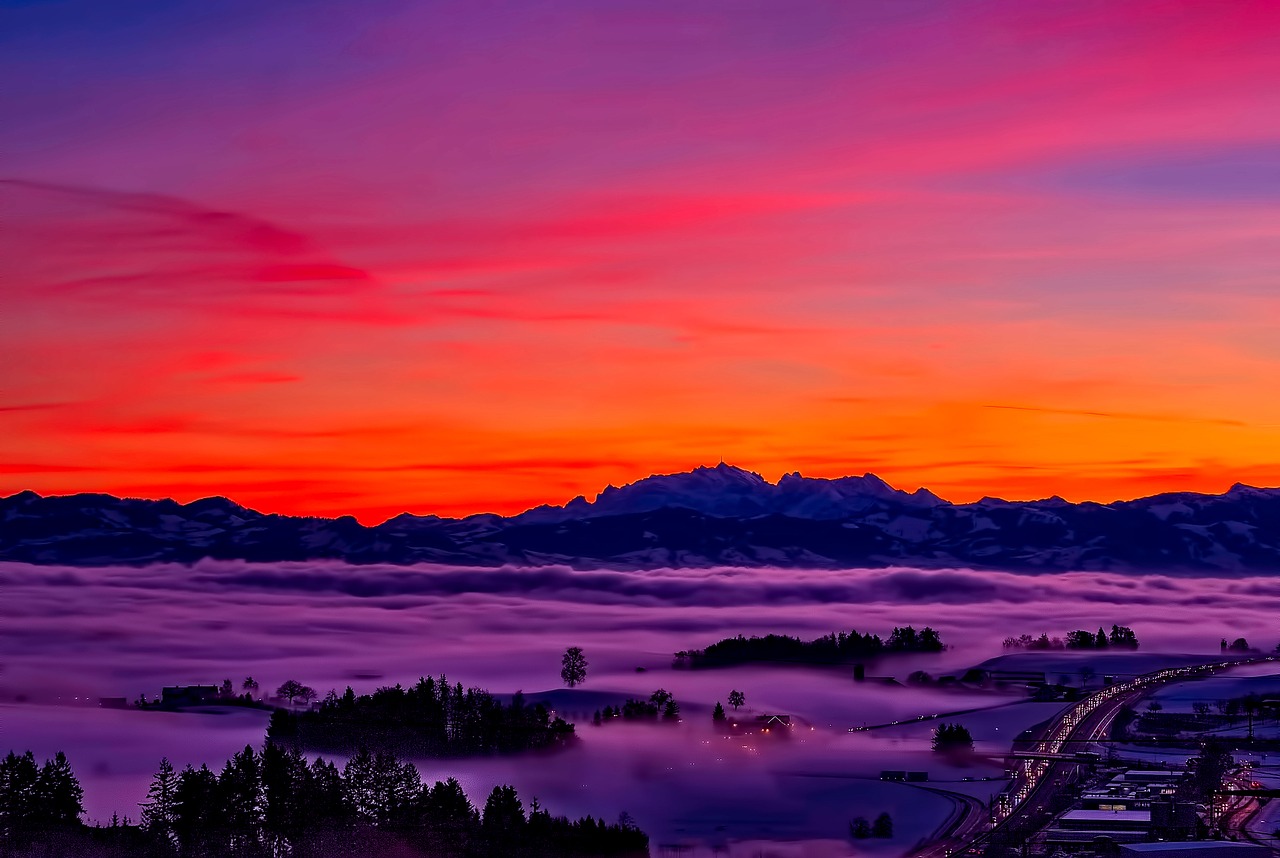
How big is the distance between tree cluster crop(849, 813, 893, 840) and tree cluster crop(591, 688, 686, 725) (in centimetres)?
7111

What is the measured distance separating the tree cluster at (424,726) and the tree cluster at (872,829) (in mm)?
41550

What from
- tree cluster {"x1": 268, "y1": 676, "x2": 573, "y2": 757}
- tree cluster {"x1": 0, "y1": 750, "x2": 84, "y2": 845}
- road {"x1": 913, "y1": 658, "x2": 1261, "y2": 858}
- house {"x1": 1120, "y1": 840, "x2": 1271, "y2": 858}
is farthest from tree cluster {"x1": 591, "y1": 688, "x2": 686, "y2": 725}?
house {"x1": 1120, "y1": 840, "x2": 1271, "y2": 858}

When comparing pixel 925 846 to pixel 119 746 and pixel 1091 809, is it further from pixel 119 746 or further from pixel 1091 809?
pixel 119 746

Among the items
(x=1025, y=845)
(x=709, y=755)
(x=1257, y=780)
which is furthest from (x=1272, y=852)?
(x=709, y=755)

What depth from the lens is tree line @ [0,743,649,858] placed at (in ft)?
311

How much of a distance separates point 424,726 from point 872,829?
5288 centimetres

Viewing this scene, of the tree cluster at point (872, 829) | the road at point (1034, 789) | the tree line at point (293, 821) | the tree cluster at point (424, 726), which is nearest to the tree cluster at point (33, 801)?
the tree line at point (293, 821)

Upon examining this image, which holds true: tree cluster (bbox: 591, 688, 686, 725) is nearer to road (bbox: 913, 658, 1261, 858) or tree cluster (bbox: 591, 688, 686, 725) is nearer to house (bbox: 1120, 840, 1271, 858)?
road (bbox: 913, 658, 1261, 858)

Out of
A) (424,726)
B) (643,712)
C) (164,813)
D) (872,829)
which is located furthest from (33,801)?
(643,712)

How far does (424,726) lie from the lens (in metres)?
150

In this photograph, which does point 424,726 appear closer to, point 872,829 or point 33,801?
point 33,801

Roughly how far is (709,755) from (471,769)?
2398 cm

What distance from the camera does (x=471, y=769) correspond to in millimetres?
132375

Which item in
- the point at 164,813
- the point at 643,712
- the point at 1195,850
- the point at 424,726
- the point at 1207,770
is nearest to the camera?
the point at 1195,850
